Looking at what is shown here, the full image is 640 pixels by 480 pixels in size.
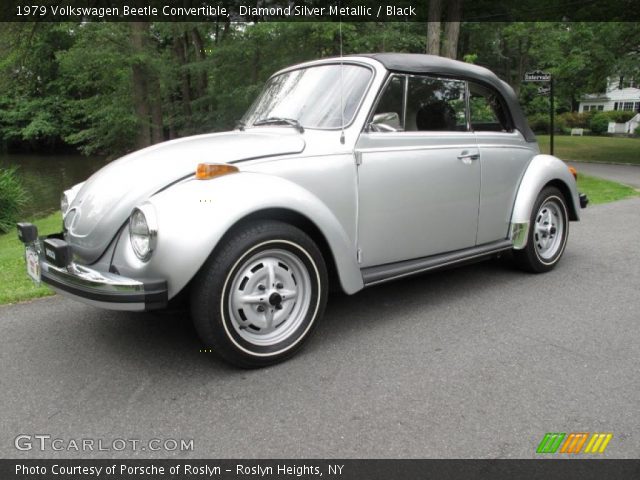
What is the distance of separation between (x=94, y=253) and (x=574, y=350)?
302cm

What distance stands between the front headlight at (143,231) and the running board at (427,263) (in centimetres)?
144

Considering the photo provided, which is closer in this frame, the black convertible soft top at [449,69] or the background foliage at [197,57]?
the black convertible soft top at [449,69]

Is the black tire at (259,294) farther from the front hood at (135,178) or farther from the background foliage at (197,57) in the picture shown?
the background foliage at (197,57)

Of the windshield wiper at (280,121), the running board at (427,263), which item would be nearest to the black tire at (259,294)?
the running board at (427,263)

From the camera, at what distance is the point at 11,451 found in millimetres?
2381

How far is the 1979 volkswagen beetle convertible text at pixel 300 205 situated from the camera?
114 inches

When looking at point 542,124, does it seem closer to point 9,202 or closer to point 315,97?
point 9,202

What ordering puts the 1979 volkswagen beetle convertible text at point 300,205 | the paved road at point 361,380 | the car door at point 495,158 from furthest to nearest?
the car door at point 495,158 < the 1979 volkswagen beetle convertible text at point 300,205 < the paved road at point 361,380

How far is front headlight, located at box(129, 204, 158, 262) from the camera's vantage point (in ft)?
9.19

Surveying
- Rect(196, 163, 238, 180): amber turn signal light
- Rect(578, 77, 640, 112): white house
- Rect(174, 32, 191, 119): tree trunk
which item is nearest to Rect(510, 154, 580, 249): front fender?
Rect(196, 163, 238, 180): amber turn signal light

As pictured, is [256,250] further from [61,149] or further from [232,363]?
[61,149]

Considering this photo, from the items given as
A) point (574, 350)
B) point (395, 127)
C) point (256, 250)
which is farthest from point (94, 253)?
point (574, 350)

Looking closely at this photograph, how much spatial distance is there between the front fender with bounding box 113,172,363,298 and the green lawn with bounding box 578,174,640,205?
338 inches

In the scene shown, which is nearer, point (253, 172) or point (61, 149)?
point (253, 172)
